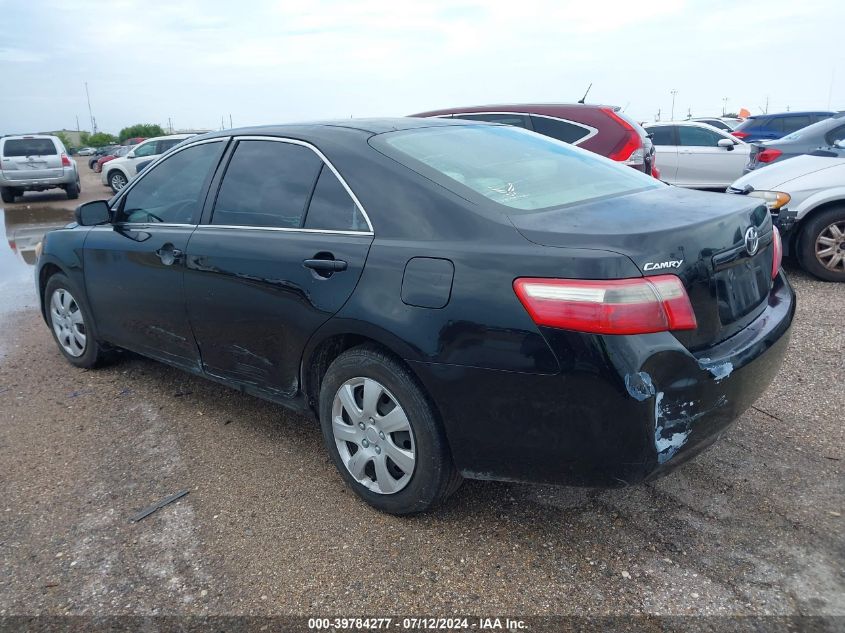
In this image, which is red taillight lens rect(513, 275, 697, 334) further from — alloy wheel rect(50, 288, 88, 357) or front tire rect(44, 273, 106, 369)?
alloy wheel rect(50, 288, 88, 357)

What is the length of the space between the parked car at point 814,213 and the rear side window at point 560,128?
7.36 ft

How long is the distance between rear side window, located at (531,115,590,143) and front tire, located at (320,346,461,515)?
598 cm

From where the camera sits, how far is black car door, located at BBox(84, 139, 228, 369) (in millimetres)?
3662

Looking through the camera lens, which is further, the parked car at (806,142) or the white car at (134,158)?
the white car at (134,158)

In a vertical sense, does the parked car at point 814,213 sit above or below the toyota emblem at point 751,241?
below

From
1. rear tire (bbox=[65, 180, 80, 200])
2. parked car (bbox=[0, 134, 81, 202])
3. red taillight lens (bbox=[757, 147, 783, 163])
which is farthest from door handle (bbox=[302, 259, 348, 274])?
rear tire (bbox=[65, 180, 80, 200])

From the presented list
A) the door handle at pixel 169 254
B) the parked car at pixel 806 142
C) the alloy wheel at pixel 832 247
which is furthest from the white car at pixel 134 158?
the alloy wheel at pixel 832 247

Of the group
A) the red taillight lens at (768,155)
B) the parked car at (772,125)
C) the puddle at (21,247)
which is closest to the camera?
the puddle at (21,247)

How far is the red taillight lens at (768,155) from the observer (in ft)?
24.8

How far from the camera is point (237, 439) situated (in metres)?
3.68

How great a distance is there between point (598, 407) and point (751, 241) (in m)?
1.01

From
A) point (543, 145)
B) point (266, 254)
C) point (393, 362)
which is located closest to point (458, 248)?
point (393, 362)

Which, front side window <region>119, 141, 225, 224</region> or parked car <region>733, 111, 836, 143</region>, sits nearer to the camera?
front side window <region>119, 141, 225, 224</region>

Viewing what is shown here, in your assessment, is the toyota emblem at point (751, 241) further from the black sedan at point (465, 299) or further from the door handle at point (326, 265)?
the door handle at point (326, 265)
